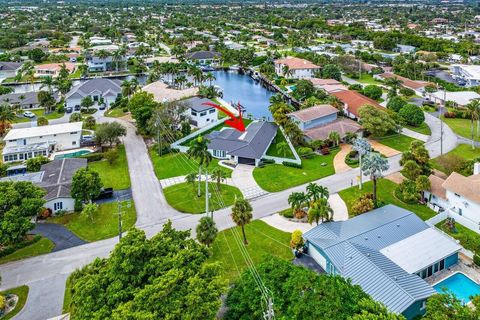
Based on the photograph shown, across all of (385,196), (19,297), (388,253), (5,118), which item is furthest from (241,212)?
(5,118)

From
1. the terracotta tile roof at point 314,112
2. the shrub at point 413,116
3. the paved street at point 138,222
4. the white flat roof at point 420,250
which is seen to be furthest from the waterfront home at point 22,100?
the white flat roof at point 420,250

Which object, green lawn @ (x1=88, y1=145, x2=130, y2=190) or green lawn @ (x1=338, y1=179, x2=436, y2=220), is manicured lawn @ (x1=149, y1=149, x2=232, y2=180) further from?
green lawn @ (x1=338, y1=179, x2=436, y2=220)

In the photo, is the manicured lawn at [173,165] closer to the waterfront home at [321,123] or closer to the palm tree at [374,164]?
the waterfront home at [321,123]

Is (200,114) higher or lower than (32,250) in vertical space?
higher

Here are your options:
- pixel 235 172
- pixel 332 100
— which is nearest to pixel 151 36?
pixel 332 100

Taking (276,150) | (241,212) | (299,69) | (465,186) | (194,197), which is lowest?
(194,197)

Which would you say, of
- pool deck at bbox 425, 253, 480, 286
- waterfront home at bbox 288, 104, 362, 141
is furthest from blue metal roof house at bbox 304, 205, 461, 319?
waterfront home at bbox 288, 104, 362, 141

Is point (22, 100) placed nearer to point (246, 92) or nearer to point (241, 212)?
point (246, 92)
